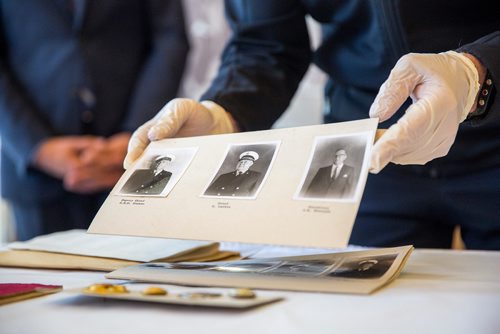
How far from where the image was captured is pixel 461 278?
0.72 meters

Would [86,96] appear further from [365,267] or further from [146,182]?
[365,267]

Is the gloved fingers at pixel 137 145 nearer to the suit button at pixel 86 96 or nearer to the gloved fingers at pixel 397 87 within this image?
the gloved fingers at pixel 397 87

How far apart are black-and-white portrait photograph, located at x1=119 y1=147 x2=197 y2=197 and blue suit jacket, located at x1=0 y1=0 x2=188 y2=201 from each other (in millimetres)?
917

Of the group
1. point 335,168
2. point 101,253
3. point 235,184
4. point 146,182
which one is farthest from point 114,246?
point 335,168

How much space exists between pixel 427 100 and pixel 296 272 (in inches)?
9.2

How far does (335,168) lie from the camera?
679mm

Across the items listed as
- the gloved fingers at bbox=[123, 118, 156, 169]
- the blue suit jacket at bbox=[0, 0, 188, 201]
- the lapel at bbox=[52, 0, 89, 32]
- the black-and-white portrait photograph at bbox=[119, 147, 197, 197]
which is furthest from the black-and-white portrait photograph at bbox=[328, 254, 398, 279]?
the lapel at bbox=[52, 0, 89, 32]

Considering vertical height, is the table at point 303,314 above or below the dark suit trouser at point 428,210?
above

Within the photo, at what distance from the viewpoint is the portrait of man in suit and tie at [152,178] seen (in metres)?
0.78

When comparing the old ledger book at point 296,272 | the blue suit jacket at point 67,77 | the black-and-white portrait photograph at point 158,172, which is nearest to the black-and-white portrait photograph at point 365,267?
the old ledger book at point 296,272

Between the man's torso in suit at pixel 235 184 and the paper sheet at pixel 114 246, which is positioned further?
the paper sheet at pixel 114 246

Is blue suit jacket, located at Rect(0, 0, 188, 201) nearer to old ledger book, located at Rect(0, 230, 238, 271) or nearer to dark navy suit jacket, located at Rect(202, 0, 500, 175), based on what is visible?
dark navy suit jacket, located at Rect(202, 0, 500, 175)

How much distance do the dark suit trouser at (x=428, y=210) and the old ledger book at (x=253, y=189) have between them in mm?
399

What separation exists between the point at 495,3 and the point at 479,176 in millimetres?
258
